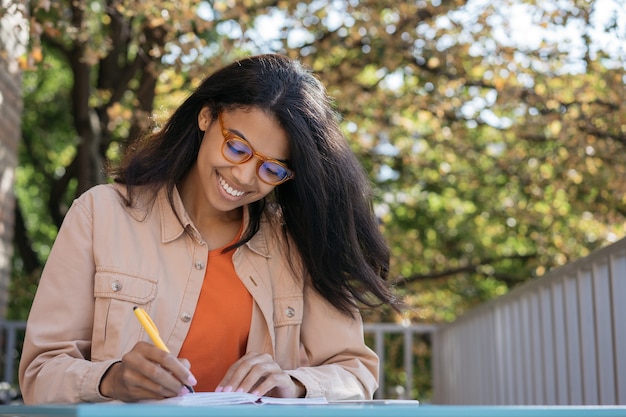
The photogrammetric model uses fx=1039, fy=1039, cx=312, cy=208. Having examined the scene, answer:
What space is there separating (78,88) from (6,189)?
7.51ft

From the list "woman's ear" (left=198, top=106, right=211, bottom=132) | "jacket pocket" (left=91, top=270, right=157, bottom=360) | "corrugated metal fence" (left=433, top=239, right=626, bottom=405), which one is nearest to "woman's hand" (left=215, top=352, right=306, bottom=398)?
"jacket pocket" (left=91, top=270, right=157, bottom=360)

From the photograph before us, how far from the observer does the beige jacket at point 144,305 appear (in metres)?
2.33

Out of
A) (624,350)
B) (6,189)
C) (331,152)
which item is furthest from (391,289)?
(6,189)

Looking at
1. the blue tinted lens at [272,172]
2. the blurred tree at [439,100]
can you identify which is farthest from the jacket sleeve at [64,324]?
the blurred tree at [439,100]

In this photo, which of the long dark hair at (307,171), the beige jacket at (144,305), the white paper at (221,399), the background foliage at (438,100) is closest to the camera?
the white paper at (221,399)

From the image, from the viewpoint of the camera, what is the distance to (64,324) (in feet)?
7.78

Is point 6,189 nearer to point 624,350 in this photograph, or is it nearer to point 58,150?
point 624,350

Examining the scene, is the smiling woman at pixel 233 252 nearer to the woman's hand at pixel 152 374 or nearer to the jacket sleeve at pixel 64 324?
the jacket sleeve at pixel 64 324

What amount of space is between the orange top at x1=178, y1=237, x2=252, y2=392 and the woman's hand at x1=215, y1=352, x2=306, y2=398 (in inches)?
10.3

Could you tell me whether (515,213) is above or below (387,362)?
above

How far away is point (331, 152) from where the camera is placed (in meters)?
2.69

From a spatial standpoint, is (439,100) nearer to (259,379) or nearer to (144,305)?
(144,305)

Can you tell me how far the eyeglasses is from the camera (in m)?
2.50

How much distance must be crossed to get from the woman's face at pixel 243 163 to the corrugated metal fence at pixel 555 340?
4.22 ft
